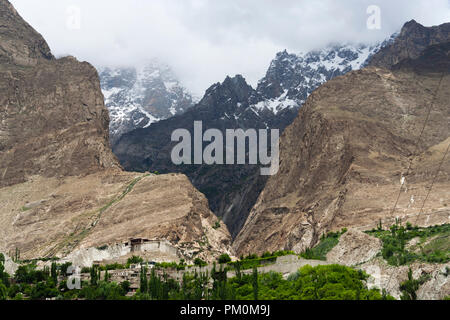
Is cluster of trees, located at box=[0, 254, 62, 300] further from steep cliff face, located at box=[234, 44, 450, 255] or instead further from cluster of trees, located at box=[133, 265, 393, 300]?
steep cliff face, located at box=[234, 44, 450, 255]

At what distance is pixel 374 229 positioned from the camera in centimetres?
13712

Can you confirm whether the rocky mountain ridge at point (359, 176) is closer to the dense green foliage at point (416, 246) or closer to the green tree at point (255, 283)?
the dense green foliage at point (416, 246)

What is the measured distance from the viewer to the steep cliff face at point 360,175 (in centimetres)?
15025

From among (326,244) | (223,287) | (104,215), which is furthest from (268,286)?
(104,215)

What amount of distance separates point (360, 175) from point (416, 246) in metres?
46.3

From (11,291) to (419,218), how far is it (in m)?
76.4

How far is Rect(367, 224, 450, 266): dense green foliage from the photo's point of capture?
107206 mm

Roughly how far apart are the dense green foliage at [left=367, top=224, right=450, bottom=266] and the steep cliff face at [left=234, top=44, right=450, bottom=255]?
8615 millimetres

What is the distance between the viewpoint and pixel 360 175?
163250 mm

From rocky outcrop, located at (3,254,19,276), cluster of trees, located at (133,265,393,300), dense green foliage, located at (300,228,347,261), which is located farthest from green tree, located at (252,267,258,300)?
rocky outcrop, located at (3,254,19,276)

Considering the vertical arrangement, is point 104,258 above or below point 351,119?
below

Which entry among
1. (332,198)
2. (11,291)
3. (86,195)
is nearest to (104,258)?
(11,291)

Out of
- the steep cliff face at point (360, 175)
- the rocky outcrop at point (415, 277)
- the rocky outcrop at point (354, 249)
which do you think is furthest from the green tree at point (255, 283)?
the steep cliff face at point (360, 175)
